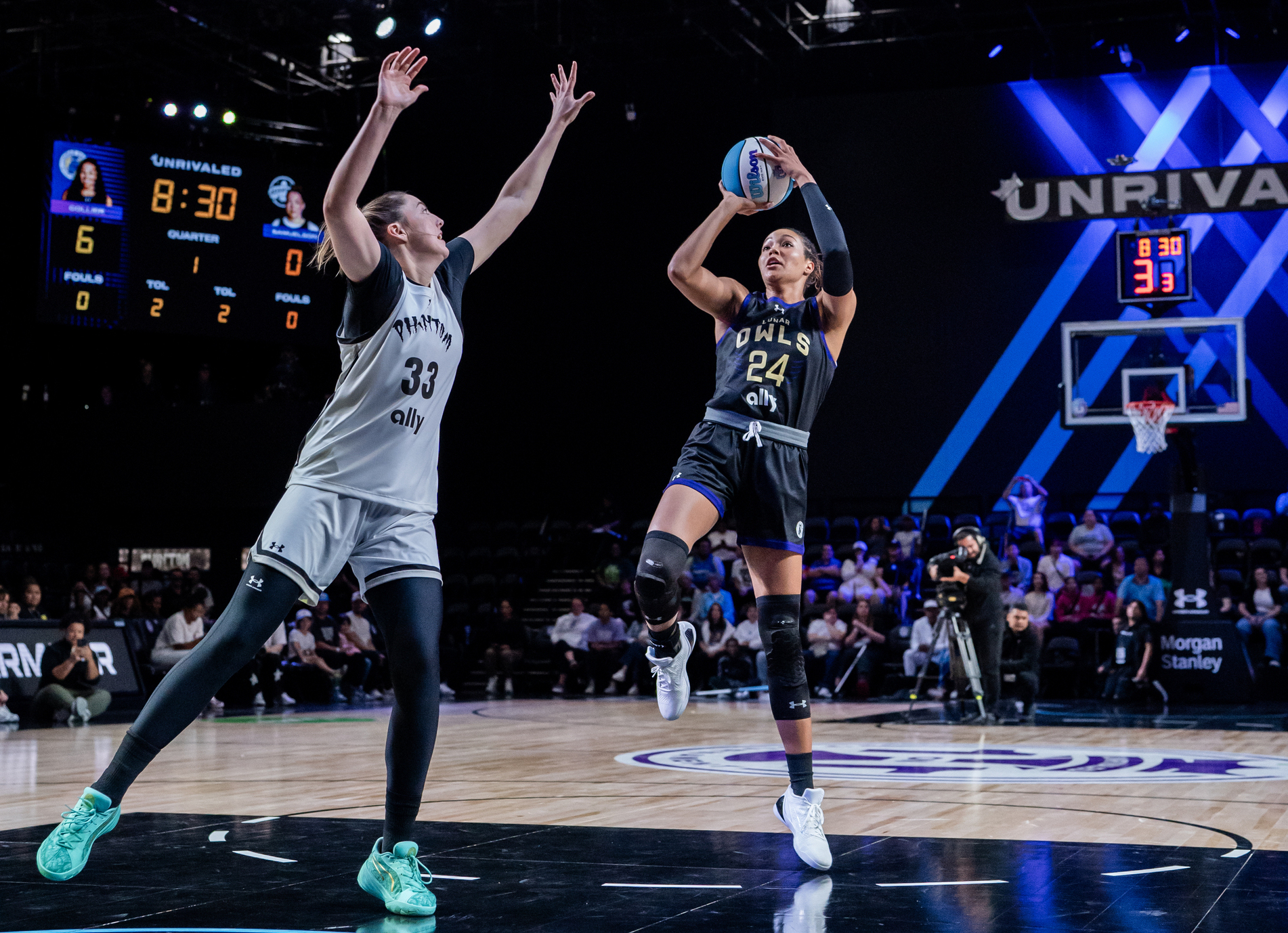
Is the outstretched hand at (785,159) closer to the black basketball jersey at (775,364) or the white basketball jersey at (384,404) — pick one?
the black basketball jersey at (775,364)

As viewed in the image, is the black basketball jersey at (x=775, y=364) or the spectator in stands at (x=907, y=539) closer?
the black basketball jersey at (x=775, y=364)

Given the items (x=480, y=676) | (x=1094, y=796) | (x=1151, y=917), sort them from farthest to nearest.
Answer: (x=480, y=676) < (x=1094, y=796) < (x=1151, y=917)

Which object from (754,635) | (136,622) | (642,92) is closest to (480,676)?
(754,635)

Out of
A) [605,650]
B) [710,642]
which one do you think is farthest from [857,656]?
[605,650]

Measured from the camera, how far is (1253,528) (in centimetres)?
1612

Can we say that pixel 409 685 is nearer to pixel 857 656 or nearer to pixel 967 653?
pixel 967 653

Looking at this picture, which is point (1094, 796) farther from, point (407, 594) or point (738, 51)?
point (738, 51)

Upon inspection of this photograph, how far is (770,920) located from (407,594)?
1.20m

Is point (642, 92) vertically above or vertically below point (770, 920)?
above

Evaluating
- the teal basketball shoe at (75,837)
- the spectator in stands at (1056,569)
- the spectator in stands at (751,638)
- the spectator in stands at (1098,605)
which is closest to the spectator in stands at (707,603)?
the spectator in stands at (751,638)

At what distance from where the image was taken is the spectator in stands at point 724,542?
17156mm

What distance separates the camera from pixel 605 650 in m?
16.1

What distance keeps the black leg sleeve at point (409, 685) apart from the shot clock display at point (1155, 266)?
1278cm

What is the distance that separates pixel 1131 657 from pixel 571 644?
6.37 meters
